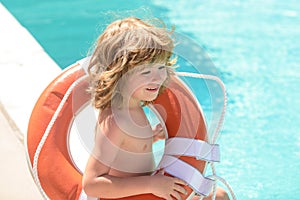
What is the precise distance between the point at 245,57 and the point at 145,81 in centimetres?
297

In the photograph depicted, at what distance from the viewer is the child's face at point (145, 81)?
7.14 ft

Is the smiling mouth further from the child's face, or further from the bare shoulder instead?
the bare shoulder

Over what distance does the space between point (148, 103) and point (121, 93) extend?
182 mm

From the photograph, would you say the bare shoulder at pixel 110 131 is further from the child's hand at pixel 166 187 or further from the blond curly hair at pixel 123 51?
the child's hand at pixel 166 187

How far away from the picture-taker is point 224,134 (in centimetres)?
413

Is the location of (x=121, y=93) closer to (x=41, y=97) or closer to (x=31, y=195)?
(x=41, y=97)

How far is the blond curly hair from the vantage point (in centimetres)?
215

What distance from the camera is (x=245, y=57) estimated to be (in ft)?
16.6

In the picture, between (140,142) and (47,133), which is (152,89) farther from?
(47,133)

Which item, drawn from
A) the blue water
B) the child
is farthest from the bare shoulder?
the blue water

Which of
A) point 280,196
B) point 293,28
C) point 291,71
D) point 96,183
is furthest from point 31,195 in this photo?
point 293,28

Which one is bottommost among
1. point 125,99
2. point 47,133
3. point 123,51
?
point 47,133

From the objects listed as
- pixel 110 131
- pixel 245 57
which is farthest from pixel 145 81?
pixel 245 57

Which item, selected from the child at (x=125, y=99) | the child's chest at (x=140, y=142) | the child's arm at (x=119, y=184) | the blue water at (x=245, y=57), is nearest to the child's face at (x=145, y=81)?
the child at (x=125, y=99)
